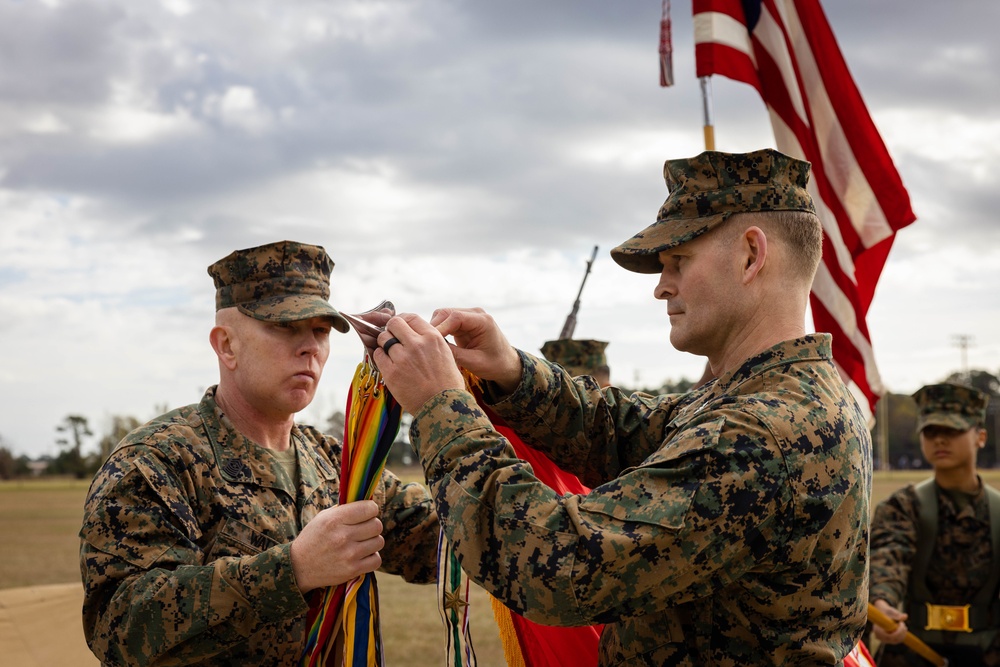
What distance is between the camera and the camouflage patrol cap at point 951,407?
7.42 meters

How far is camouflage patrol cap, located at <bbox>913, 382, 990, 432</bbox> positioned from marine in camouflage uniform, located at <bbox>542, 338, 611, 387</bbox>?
2.50 metres

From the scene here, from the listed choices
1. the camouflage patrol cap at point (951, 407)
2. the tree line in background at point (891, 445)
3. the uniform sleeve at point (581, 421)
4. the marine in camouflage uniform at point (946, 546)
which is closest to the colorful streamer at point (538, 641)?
the uniform sleeve at point (581, 421)

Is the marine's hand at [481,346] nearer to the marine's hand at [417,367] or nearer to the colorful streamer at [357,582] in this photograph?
the colorful streamer at [357,582]

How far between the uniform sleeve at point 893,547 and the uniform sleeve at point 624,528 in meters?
5.18

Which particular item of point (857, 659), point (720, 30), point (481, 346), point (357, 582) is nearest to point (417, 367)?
point (481, 346)

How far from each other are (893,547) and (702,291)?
5390 millimetres

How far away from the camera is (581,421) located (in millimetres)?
3346

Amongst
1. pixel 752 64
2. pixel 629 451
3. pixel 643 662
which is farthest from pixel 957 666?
pixel 643 662

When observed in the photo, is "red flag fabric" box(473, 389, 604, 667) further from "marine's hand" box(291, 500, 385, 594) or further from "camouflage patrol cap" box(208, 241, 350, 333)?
"camouflage patrol cap" box(208, 241, 350, 333)

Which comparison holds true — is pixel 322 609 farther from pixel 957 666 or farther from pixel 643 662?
pixel 957 666

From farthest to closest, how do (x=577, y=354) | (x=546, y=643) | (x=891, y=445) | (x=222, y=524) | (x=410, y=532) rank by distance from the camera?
(x=891, y=445)
(x=577, y=354)
(x=410, y=532)
(x=222, y=524)
(x=546, y=643)

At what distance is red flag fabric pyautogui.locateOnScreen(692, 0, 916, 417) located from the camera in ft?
20.6

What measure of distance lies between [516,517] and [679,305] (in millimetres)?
872

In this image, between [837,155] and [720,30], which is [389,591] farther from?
[720,30]
